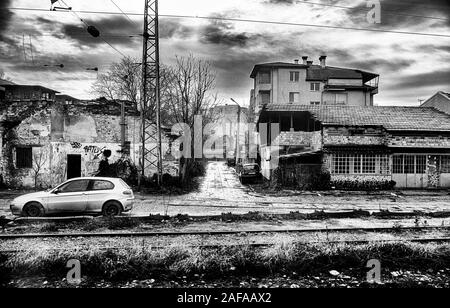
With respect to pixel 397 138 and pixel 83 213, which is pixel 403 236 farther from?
pixel 397 138

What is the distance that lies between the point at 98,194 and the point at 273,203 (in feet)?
26.3

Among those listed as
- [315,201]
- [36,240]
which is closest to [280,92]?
[315,201]

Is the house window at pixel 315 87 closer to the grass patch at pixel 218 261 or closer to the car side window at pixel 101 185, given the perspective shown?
the car side window at pixel 101 185

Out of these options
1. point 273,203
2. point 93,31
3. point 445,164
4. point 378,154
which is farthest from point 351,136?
point 93,31

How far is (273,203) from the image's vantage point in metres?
15.0

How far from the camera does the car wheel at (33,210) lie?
10.1 meters

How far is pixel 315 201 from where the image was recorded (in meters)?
15.7

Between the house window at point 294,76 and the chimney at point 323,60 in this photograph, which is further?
the chimney at point 323,60

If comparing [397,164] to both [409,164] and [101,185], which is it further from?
[101,185]

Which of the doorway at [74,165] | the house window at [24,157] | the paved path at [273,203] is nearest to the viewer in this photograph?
the paved path at [273,203]

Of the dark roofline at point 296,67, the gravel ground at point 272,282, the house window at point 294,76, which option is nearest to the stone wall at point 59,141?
the gravel ground at point 272,282

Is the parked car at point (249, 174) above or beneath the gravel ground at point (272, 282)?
above

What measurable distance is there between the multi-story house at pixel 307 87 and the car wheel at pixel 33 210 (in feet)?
110
